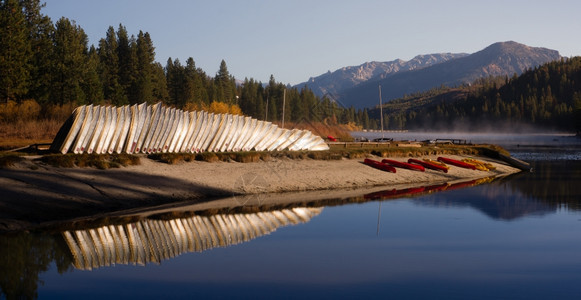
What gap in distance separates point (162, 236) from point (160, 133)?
58.0ft

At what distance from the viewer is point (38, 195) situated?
26.2 metres

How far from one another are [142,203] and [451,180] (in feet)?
90.7

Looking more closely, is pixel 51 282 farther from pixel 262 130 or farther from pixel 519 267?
pixel 262 130

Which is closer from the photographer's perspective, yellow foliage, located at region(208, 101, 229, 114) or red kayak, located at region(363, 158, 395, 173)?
red kayak, located at region(363, 158, 395, 173)

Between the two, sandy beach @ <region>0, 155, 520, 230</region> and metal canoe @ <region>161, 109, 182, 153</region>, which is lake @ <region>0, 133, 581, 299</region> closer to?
sandy beach @ <region>0, 155, 520, 230</region>

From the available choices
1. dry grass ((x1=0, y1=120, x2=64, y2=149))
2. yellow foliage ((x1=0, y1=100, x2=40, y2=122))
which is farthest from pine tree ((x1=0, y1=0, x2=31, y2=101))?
dry grass ((x1=0, y1=120, x2=64, y2=149))

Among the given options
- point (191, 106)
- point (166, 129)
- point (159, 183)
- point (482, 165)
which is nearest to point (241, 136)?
point (166, 129)

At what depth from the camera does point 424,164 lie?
50875 millimetres

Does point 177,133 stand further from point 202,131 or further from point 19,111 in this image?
point 19,111

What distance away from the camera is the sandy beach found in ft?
84.0

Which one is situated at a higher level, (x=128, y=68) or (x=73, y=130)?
(x=128, y=68)

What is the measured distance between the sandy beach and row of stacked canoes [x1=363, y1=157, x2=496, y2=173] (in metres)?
0.75

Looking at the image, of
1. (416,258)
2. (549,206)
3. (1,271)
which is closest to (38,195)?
(1,271)

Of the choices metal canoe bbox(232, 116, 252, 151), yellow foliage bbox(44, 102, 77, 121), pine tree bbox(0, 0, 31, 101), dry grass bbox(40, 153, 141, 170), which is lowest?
dry grass bbox(40, 153, 141, 170)
